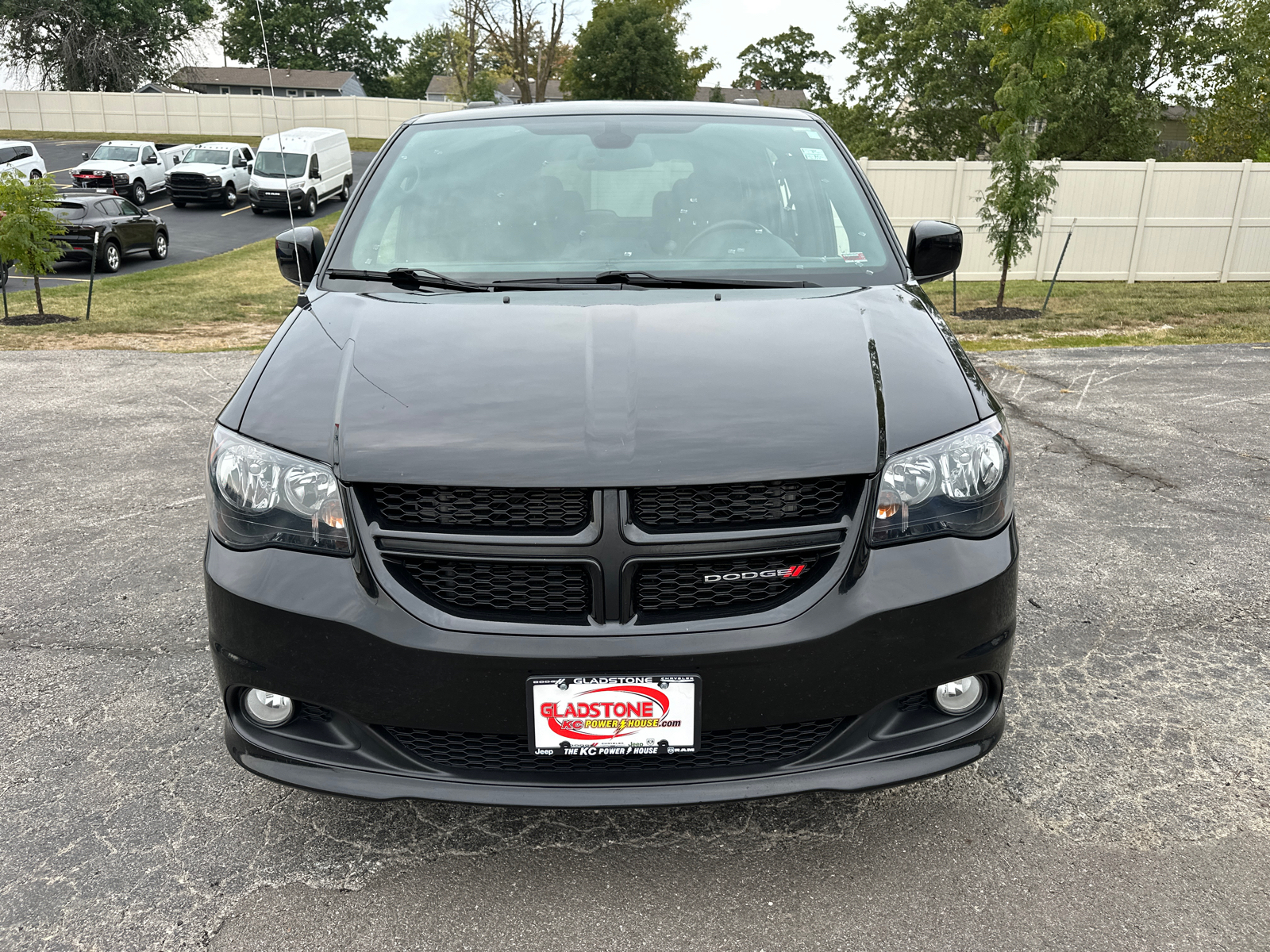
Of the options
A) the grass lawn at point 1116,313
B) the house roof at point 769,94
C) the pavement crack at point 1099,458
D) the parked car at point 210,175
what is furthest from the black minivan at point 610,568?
the house roof at point 769,94

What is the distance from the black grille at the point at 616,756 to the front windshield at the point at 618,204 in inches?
55.9

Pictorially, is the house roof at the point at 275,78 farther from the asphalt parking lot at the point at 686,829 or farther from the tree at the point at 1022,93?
the asphalt parking lot at the point at 686,829

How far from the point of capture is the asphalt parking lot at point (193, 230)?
20.5m

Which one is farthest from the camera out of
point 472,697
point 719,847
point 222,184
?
point 222,184

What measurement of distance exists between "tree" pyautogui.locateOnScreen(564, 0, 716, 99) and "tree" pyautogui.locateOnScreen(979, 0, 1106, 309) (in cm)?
3465

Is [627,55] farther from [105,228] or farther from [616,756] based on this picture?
[616,756]

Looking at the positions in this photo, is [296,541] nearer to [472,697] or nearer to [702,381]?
[472,697]

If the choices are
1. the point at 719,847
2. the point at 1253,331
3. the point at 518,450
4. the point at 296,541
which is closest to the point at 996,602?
the point at 719,847

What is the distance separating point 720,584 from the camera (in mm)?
2105

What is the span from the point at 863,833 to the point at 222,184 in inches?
1252

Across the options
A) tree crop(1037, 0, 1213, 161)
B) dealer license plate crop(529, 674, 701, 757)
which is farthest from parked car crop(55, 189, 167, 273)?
tree crop(1037, 0, 1213, 161)

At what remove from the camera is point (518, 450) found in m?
2.11

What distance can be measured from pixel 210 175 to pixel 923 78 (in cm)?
2350

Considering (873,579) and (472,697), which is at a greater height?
(873,579)
